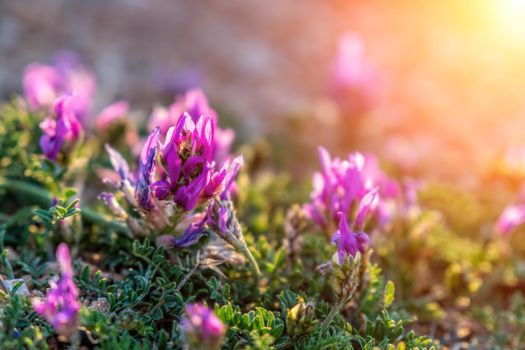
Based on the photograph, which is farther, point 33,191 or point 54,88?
point 54,88

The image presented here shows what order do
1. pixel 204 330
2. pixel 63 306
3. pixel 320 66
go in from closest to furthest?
pixel 204 330
pixel 63 306
pixel 320 66

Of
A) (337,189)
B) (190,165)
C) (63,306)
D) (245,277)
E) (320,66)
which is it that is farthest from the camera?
(320,66)

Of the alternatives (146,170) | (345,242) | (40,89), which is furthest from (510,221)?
(40,89)

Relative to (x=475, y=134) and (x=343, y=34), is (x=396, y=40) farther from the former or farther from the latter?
(x=475, y=134)

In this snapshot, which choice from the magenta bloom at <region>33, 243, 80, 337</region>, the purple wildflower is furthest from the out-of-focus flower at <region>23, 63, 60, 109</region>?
the magenta bloom at <region>33, 243, 80, 337</region>

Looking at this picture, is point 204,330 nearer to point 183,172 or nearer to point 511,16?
point 183,172

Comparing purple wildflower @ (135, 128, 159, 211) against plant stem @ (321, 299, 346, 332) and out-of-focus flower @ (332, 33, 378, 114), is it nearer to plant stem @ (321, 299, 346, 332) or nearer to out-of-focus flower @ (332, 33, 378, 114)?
plant stem @ (321, 299, 346, 332)

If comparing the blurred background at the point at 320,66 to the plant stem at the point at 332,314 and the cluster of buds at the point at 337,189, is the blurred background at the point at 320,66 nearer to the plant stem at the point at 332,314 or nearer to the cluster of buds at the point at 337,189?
the cluster of buds at the point at 337,189
